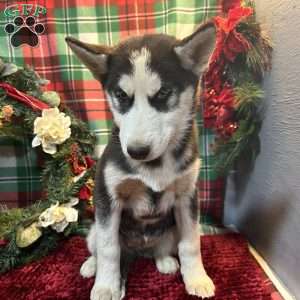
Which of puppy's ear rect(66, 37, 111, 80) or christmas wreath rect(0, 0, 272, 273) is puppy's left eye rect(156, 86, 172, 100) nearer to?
puppy's ear rect(66, 37, 111, 80)

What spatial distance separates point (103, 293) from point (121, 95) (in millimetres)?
722

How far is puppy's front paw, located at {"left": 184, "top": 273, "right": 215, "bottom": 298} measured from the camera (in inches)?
62.3

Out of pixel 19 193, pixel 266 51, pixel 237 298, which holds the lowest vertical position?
pixel 237 298

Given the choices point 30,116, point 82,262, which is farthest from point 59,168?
point 82,262

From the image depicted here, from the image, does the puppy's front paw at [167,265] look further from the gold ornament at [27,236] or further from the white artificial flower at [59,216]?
the gold ornament at [27,236]

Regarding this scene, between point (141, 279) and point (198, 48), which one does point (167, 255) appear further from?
point (198, 48)

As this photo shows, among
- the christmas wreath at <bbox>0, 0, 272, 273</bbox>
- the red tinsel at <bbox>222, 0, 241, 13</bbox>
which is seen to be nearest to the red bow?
the christmas wreath at <bbox>0, 0, 272, 273</bbox>

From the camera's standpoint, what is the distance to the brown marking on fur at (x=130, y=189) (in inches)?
59.2

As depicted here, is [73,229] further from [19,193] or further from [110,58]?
[110,58]

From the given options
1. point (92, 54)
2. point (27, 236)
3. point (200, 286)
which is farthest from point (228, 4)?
point (27, 236)

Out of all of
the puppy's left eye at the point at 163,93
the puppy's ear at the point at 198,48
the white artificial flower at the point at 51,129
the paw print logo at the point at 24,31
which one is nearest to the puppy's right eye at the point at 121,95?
the puppy's left eye at the point at 163,93

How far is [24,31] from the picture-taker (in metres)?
2.08

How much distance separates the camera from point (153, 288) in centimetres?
167

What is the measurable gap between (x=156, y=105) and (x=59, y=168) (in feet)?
2.71
